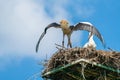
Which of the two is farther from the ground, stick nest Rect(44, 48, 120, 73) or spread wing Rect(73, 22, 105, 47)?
spread wing Rect(73, 22, 105, 47)

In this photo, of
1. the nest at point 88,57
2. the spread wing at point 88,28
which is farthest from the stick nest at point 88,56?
the spread wing at point 88,28

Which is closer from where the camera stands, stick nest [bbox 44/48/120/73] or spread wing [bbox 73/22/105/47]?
stick nest [bbox 44/48/120/73]

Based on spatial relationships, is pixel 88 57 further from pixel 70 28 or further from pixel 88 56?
pixel 70 28

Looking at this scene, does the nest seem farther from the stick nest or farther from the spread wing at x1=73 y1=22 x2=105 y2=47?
the spread wing at x1=73 y1=22 x2=105 y2=47

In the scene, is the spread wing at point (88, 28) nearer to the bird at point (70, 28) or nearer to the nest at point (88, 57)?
the bird at point (70, 28)

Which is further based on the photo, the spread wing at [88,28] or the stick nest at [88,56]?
the spread wing at [88,28]

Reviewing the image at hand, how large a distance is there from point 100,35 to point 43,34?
206 centimetres

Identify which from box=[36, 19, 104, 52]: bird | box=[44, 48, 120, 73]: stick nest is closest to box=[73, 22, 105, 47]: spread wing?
box=[36, 19, 104, 52]: bird

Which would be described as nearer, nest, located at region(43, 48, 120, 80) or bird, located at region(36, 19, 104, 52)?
nest, located at region(43, 48, 120, 80)

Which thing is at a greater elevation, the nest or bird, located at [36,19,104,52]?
bird, located at [36,19,104,52]

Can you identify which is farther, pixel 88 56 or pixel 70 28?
pixel 70 28

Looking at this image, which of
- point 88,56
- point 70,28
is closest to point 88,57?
point 88,56

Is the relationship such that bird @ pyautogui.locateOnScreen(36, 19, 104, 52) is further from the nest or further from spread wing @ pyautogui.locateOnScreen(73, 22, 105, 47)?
the nest

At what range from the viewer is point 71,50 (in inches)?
609
